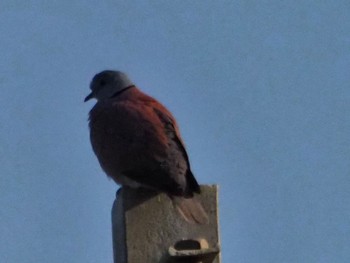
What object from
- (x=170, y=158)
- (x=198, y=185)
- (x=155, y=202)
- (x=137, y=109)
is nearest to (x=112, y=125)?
(x=137, y=109)

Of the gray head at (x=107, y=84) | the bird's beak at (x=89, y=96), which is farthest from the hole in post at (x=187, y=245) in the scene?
the bird's beak at (x=89, y=96)

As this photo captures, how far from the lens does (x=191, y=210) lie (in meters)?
4.35

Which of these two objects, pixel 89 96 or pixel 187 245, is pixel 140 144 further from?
pixel 89 96

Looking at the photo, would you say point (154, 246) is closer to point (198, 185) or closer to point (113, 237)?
point (113, 237)

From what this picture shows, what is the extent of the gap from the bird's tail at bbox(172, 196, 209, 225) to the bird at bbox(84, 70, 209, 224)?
2.05 feet

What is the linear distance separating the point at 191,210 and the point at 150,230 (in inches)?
9.0

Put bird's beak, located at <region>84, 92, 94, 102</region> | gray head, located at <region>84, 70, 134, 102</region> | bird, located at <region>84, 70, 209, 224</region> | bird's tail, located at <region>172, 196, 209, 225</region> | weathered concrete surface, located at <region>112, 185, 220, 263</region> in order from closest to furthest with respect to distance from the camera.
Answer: weathered concrete surface, located at <region>112, 185, 220, 263</region>, bird's tail, located at <region>172, 196, 209, 225</region>, bird, located at <region>84, 70, 209, 224</region>, gray head, located at <region>84, 70, 134, 102</region>, bird's beak, located at <region>84, 92, 94, 102</region>

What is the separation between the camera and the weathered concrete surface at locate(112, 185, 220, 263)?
4133mm

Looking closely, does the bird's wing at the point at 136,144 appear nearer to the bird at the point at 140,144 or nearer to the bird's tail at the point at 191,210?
the bird at the point at 140,144

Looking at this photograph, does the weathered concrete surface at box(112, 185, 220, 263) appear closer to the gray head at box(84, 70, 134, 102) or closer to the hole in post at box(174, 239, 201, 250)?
the hole in post at box(174, 239, 201, 250)

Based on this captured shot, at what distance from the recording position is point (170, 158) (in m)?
6.05

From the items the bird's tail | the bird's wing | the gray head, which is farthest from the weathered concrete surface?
the gray head

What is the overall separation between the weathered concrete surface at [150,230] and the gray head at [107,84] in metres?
3.45

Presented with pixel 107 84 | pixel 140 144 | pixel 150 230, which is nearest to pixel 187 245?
pixel 150 230
